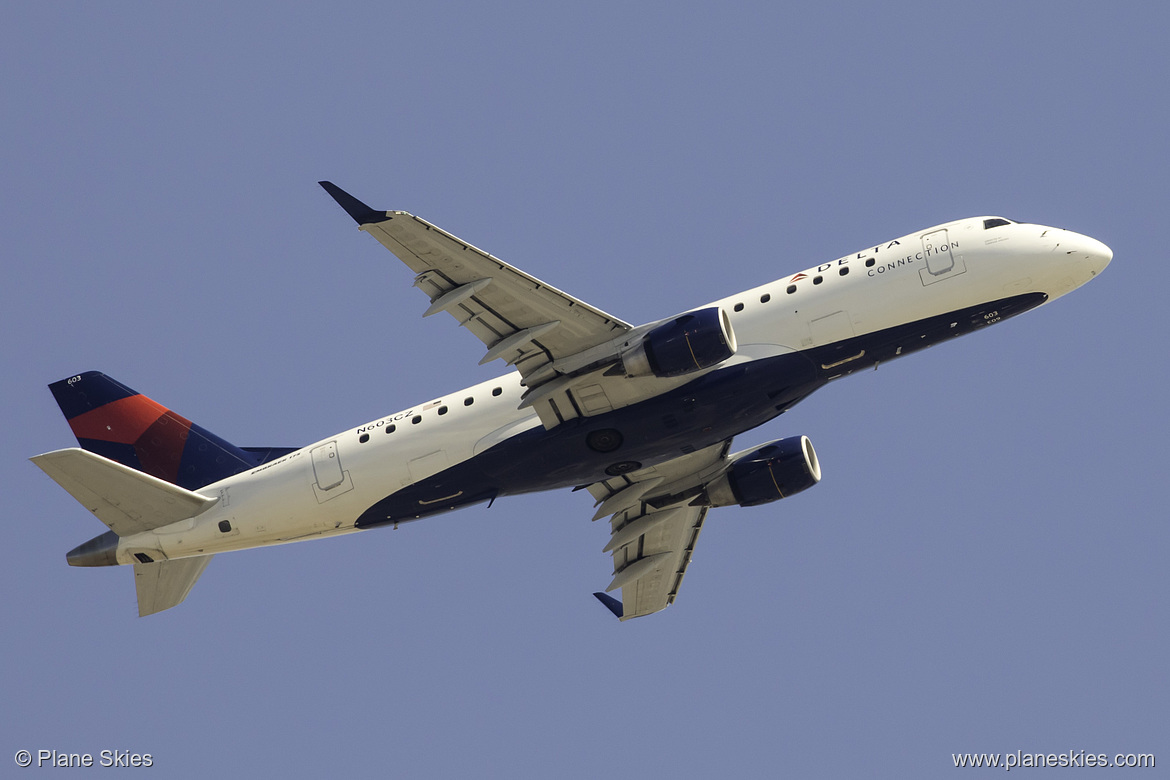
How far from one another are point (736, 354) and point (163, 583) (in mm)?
21213

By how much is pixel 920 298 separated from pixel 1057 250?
4.09m

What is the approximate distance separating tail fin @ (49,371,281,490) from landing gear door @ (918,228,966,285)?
22127 mm

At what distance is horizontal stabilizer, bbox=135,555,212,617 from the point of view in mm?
40750

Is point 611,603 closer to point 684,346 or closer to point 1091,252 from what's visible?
point 684,346

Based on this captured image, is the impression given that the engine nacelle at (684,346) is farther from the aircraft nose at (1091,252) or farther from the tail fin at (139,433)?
the tail fin at (139,433)

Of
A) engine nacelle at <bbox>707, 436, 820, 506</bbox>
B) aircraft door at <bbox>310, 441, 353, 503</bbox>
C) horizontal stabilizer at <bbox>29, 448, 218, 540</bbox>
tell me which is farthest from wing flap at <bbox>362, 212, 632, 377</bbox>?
horizontal stabilizer at <bbox>29, 448, 218, 540</bbox>

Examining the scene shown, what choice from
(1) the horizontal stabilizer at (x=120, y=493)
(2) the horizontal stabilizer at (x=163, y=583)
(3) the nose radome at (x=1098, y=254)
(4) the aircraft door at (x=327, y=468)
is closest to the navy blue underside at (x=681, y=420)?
(4) the aircraft door at (x=327, y=468)

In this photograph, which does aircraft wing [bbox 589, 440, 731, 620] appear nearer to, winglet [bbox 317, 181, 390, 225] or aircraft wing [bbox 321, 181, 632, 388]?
aircraft wing [bbox 321, 181, 632, 388]

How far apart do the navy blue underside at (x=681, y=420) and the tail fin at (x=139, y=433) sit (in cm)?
692

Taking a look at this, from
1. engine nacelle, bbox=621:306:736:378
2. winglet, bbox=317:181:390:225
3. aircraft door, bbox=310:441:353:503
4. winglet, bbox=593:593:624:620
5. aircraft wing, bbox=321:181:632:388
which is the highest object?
winglet, bbox=317:181:390:225

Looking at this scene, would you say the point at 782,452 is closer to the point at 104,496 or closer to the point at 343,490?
the point at 343,490

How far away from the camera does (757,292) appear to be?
35719mm

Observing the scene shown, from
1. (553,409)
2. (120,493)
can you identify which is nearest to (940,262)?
(553,409)

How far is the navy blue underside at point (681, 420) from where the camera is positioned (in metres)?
34.6
